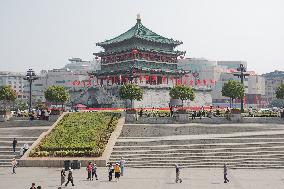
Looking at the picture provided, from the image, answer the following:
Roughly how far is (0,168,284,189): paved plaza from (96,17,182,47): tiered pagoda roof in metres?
55.0

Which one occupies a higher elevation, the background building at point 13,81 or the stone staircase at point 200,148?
the background building at point 13,81

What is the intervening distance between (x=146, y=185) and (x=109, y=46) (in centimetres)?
6551

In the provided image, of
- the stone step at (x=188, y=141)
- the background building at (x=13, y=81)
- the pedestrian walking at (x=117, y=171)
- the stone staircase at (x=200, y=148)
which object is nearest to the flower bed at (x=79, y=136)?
the stone staircase at (x=200, y=148)

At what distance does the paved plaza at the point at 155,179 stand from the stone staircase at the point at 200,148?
161 cm

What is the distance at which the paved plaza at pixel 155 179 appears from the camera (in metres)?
28.1

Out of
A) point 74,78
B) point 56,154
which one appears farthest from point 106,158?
point 74,78

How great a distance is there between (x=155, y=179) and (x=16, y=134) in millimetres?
20829

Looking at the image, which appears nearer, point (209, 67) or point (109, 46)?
point (109, 46)

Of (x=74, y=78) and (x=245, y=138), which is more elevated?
(x=74, y=78)

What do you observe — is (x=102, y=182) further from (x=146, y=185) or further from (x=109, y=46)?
(x=109, y=46)

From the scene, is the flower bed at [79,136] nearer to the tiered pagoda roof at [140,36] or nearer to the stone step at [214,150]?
the stone step at [214,150]

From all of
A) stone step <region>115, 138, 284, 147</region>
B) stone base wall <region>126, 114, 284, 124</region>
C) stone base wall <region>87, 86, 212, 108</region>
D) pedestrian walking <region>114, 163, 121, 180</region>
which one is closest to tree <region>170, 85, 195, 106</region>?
stone base wall <region>126, 114, 284, 124</region>

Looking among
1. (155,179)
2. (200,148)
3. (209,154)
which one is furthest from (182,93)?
(155,179)

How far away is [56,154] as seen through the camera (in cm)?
3794
